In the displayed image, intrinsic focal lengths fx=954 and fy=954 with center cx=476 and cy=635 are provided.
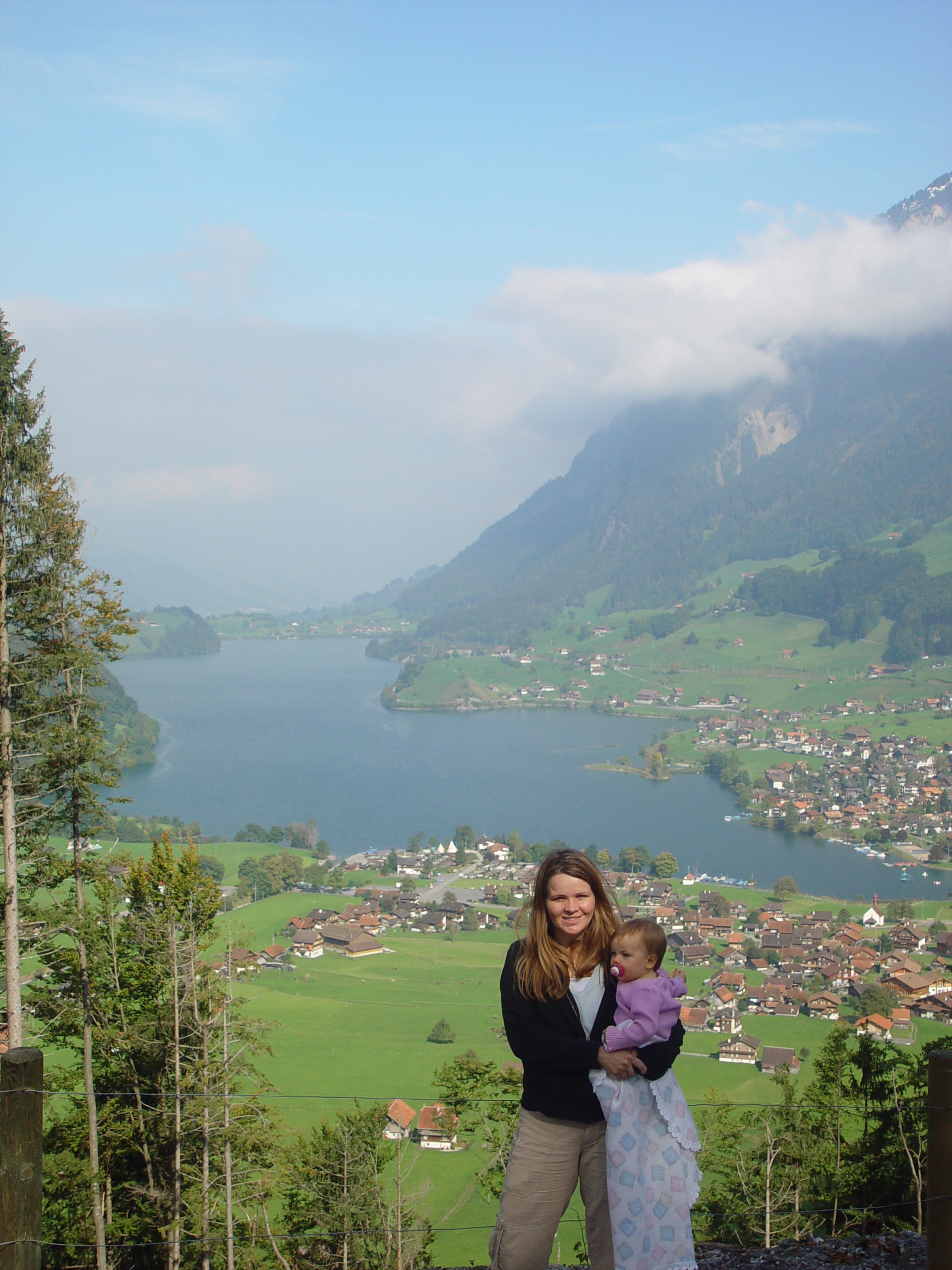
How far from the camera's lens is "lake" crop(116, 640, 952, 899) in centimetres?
2881

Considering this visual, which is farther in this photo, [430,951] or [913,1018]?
[430,951]

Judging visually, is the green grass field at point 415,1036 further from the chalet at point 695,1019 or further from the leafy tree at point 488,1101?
the leafy tree at point 488,1101

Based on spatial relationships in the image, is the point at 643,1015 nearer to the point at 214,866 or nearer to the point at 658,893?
the point at 658,893

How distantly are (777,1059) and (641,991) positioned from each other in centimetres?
1330

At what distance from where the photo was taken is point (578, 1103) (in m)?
1.29

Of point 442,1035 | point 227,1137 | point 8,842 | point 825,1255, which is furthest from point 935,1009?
point 8,842

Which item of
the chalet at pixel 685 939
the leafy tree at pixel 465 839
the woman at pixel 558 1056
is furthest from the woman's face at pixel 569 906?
the leafy tree at pixel 465 839

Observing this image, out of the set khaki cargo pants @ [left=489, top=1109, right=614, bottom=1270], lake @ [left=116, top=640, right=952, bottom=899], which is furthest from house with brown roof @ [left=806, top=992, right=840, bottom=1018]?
khaki cargo pants @ [left=489, top=1109, right=614, bottom=1270]

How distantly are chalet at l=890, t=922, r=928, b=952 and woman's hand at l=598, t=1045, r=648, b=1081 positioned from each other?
20.1 m

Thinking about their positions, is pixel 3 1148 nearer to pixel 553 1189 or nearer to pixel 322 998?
pixel 553 1189

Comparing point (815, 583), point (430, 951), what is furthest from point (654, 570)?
point (430, 951)

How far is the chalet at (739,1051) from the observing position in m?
13.0

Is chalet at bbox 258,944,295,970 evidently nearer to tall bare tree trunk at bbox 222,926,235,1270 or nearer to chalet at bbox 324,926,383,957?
chalet at bbox 324,926,383,957

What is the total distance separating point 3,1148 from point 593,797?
34073mm
